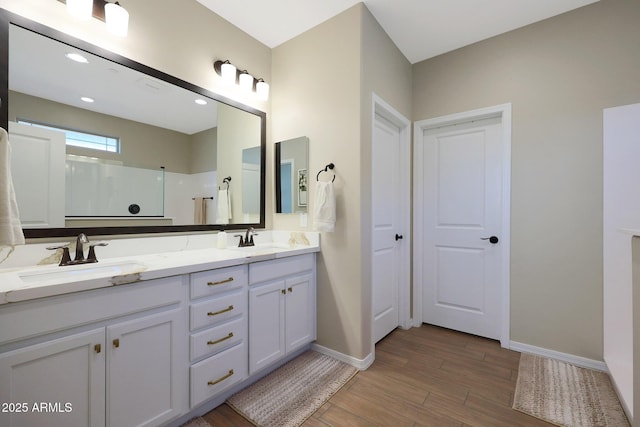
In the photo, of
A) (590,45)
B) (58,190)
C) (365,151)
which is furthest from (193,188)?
(590,45)

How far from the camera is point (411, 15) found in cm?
223

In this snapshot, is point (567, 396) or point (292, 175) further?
point (292, 175)

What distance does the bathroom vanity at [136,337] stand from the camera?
3.29 ft

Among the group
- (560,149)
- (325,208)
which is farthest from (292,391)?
(560,149)

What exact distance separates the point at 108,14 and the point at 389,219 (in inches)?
98.4

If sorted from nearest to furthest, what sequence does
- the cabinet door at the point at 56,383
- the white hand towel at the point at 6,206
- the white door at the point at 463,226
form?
the cabinet door at the point at 56,383 → the white hand towel at the point at 6,206 → the white door at the point at 463,226

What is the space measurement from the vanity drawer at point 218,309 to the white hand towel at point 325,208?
761 millimetres

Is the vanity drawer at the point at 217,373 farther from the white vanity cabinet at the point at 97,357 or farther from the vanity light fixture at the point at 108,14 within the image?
the vanity light fixture at the point at 108,14

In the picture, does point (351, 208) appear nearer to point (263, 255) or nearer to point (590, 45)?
point (263, 255)

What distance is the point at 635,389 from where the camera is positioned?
1397 mm

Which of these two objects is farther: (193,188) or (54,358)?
(193,188)

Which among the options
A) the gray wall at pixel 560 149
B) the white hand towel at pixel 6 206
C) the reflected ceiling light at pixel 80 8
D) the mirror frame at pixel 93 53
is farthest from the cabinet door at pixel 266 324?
the gray wall at pixel 560 149

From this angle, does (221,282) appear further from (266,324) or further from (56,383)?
(56,383)

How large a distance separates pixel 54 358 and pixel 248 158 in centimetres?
180
